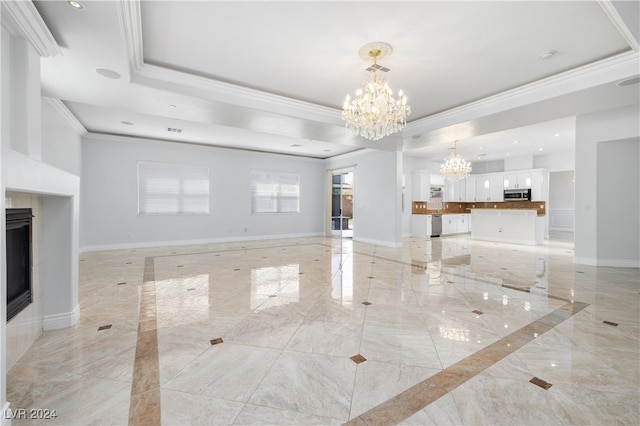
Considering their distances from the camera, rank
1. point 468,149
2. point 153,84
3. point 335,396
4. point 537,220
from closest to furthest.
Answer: point 335,396, point 153,84, point 537,220, point 468,149

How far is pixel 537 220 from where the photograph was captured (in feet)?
28.3

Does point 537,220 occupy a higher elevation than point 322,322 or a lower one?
higher

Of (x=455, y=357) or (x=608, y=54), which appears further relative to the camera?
(x=608, y=54)

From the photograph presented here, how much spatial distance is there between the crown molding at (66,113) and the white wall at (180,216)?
0.56 meters

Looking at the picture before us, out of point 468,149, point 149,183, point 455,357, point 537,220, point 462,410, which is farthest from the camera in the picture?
point 468,149

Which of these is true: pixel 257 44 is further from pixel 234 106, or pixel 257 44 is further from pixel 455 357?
pixel 455 357

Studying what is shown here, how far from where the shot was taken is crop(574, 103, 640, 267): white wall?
18.2ft

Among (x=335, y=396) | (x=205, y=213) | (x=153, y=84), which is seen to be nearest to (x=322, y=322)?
(x=335, y=396)

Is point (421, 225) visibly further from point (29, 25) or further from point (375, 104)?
point (29, 25)

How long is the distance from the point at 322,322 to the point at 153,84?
3792mm

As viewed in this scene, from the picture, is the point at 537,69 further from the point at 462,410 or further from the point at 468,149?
the point at 468,149

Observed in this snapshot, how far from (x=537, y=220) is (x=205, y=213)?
1013 centimetres

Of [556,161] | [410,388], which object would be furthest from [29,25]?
[556,161]

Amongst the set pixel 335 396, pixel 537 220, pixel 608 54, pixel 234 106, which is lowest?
pixel 335 396
